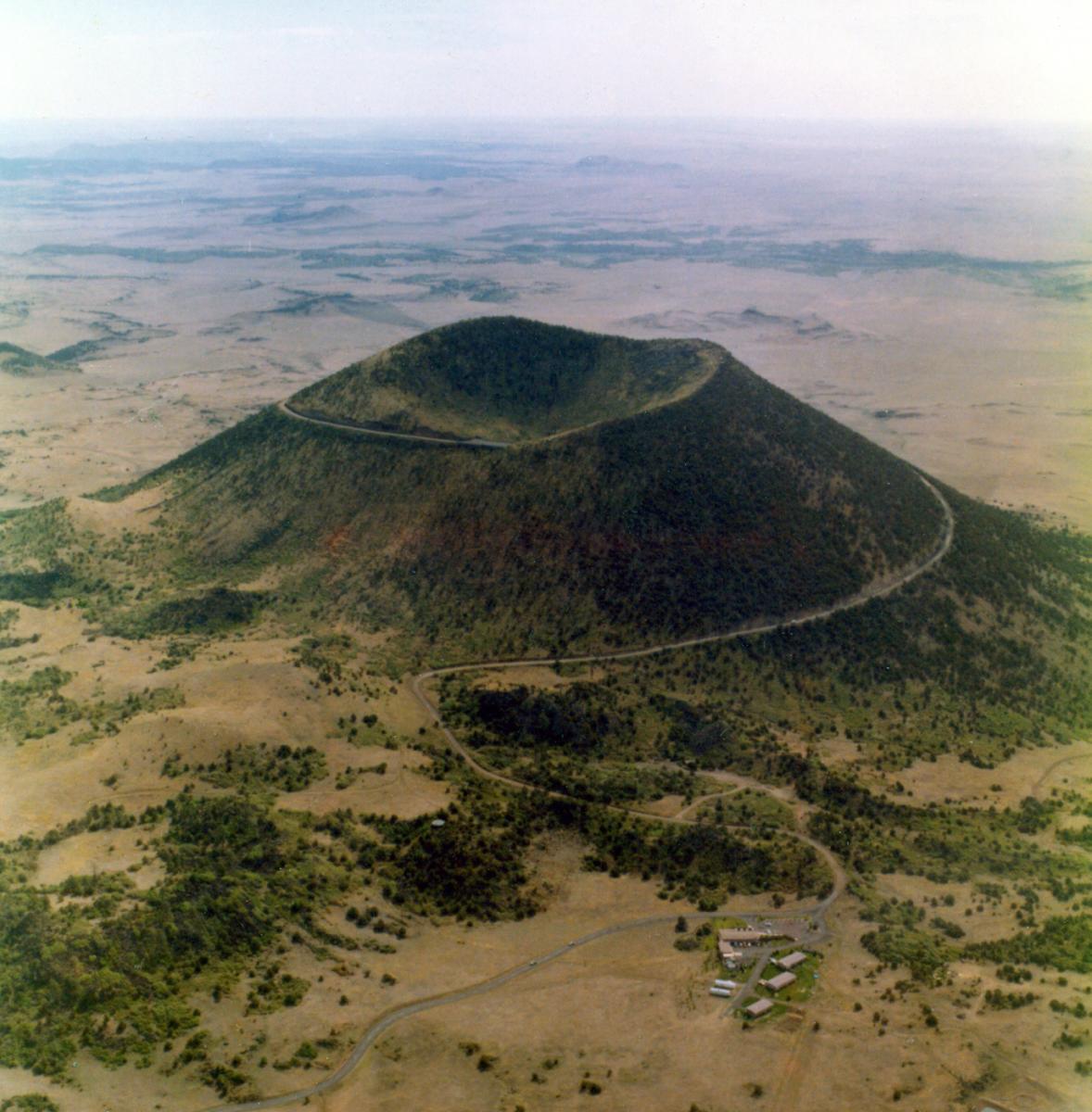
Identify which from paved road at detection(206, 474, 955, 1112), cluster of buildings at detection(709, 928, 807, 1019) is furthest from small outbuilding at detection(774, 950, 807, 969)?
paved road at detection(206, 474, 955, 1112)

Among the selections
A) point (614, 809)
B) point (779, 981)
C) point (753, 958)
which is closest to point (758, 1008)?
point (779, 981)

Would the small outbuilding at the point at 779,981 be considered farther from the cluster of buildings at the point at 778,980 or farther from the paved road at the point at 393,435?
the paved road at the point at 393,435

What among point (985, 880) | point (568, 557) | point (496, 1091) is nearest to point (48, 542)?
point (568, 557)

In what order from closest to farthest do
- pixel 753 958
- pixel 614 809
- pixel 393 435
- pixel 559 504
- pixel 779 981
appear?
pixel 779 981 < pixel 753 958 < pixel 614 809 < pixel 559 504 < pixel 393 435

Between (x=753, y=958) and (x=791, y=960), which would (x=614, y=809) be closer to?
(x=753, y=958)

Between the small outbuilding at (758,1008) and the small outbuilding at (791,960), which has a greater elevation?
the small outbuilding at (758,1008)

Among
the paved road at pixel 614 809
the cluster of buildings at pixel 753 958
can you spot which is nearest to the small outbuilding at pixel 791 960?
the cluster of buildings at pixel 753 958
